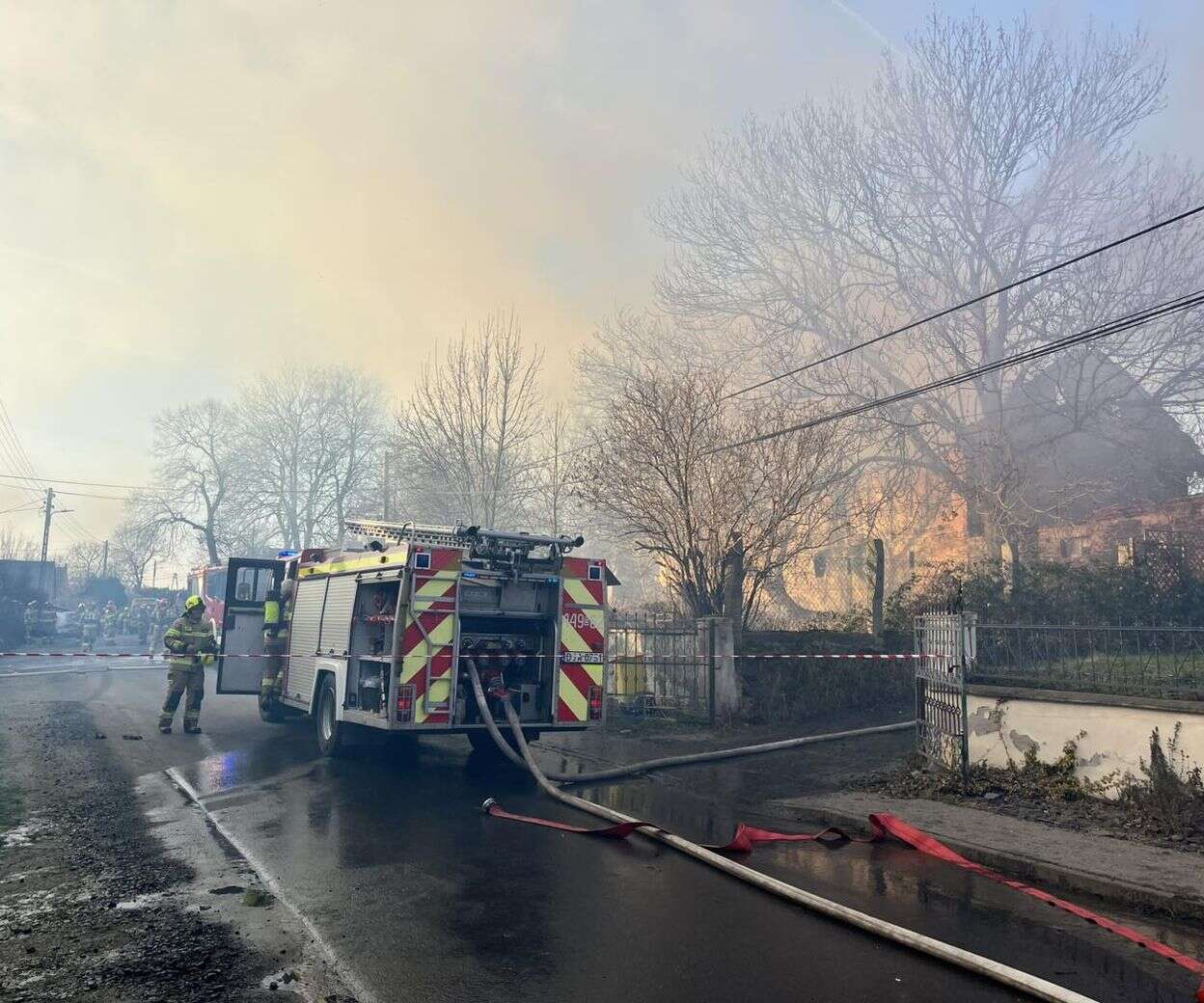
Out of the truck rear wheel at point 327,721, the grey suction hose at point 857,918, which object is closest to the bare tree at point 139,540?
the truck rear wheel at point 327,721

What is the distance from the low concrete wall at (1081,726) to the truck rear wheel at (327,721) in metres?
6.60

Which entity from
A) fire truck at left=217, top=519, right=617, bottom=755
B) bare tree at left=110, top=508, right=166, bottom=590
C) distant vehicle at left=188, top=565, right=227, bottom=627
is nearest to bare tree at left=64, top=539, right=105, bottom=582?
bare tree at left=110, top=508, right=166, bottom=590

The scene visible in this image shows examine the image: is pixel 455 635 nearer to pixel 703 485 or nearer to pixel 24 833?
pixel 24 833

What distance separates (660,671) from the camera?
1511 cm

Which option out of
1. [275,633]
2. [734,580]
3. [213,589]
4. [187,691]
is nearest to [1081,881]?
[734,580]

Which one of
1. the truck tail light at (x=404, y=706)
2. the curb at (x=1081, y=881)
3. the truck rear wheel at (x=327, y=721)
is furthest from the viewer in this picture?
the truck rear wheel at (x=327, y=721)

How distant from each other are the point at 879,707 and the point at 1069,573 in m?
5.37

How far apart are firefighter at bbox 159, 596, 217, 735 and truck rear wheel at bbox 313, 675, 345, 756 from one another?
2340 mm

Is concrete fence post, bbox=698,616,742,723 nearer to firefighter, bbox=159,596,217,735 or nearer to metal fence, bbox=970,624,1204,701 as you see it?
metal fence, bbox=970,624,1204,701

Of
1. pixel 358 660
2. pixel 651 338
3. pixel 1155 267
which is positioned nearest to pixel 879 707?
pixel 358 660

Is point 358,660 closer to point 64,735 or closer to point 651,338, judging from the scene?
point 64,735

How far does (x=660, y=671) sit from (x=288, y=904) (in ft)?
33.4

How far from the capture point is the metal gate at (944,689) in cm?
895

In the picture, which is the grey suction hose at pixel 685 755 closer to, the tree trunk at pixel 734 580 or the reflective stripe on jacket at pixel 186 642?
the tree trunk at pixel 734 580
